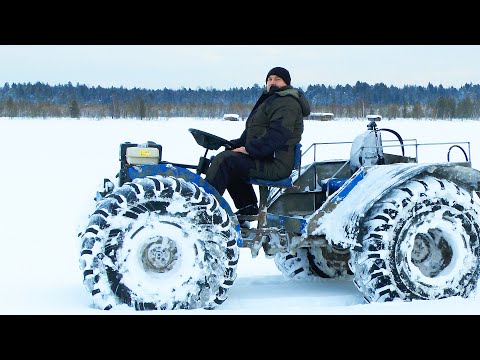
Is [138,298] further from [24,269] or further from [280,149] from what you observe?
[24,269]

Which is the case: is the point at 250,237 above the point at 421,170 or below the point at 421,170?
below

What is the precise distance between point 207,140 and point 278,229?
90cm

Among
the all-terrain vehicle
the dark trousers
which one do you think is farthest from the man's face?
the dark trousers

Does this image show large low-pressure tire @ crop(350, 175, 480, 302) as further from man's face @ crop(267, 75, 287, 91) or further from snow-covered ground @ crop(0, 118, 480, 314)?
man's face @ crop(267, 75, 287, 91)

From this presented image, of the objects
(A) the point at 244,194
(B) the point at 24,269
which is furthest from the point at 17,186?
(A) the point at 244,194

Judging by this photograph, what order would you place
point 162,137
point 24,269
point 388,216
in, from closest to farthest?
point 388,216, point 24,269, point 162,137

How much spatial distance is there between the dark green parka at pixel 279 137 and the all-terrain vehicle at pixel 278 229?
0.13 m

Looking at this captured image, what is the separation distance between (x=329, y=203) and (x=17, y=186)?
10344 millimetres

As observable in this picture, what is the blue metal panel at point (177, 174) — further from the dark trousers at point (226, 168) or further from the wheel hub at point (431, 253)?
the wheel hub at point (431, 253)

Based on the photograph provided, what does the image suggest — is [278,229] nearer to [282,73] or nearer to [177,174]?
[177,174]

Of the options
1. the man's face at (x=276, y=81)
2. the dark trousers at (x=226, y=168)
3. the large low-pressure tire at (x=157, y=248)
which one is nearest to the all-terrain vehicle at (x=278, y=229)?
the large low-pressure tire at (x=157, y=248)

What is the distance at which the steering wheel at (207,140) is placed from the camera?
18.0 feet

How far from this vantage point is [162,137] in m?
22.1

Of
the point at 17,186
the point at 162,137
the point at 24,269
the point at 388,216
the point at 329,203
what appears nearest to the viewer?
the point at 388,216
